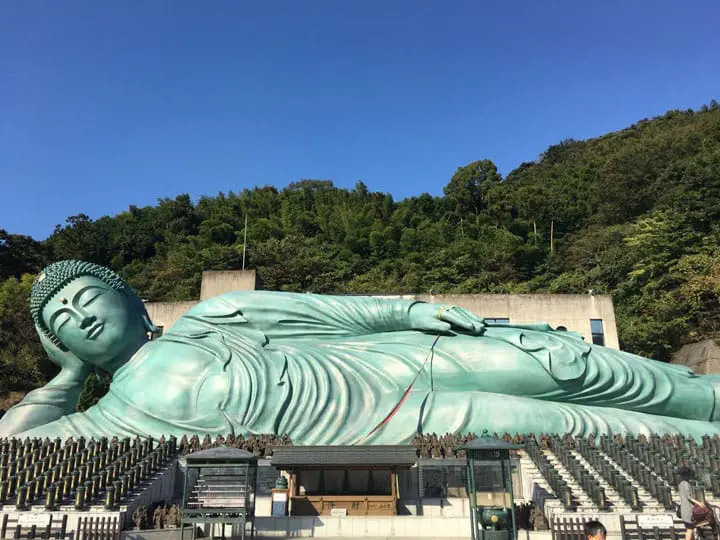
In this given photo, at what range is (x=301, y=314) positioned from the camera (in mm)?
9977

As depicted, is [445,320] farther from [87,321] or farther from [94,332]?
[87,321]

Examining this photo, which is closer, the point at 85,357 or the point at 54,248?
the point at 85,357

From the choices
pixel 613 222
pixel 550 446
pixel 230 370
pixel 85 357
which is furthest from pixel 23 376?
pixel 613 222

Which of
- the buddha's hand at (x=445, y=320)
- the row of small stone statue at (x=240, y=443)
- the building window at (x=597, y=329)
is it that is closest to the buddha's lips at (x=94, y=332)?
the row of small stone statue at (x=240, y=443)

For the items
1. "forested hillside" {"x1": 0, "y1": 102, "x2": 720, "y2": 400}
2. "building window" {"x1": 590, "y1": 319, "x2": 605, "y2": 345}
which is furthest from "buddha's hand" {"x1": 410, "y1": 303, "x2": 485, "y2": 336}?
"forested hillside" {"x1": 0, "y1": 102, "x2": 720, "y2": 400}

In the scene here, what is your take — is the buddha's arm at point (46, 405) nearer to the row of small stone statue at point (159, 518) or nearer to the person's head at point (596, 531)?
the row of small stone statue at point (159, 518)

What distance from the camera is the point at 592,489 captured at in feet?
20.6

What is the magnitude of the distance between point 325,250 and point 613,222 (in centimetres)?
1504

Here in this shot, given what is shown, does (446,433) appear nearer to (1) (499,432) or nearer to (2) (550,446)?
(1) (499,432)

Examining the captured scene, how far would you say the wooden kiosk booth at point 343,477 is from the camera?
683cm

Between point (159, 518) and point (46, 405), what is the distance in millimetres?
4131

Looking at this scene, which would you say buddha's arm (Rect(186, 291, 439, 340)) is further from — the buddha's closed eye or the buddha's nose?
the buddha's closed eye

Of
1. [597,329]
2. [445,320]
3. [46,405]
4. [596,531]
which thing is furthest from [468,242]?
[596,531]

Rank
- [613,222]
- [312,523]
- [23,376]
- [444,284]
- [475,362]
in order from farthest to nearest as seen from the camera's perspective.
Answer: [613,222]
[444,284]
[23,376]
[475,362]
[312,523]
